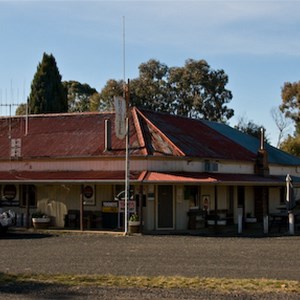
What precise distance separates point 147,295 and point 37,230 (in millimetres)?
16177

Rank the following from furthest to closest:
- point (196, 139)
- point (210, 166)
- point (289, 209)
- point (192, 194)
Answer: point (196, 139) < point (210, 166) < point (192, 194) < point (289, 209)

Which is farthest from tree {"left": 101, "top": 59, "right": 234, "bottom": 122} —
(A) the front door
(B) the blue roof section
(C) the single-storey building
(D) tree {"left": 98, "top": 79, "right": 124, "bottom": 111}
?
(A) the front door

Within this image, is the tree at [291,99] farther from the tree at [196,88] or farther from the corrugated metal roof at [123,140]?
the corrugated metal roof at [123,140]

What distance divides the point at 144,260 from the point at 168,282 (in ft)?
12.5

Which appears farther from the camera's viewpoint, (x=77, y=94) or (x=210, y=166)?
(x=77, y=94)

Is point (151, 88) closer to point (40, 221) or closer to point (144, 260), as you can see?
point (40, 221)

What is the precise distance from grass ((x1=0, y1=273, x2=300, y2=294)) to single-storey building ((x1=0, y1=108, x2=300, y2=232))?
11815mm

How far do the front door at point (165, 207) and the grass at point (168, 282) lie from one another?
13625mm

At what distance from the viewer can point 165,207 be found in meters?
25.8

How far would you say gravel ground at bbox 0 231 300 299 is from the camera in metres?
10.1

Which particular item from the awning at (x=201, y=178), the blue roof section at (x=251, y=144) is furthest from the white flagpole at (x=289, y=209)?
the blue roof section at (x=251, y=144)

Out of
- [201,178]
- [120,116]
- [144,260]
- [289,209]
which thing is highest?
[120,116]

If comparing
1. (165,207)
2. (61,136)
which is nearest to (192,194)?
(165,207)

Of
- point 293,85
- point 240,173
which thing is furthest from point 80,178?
point 293,85
